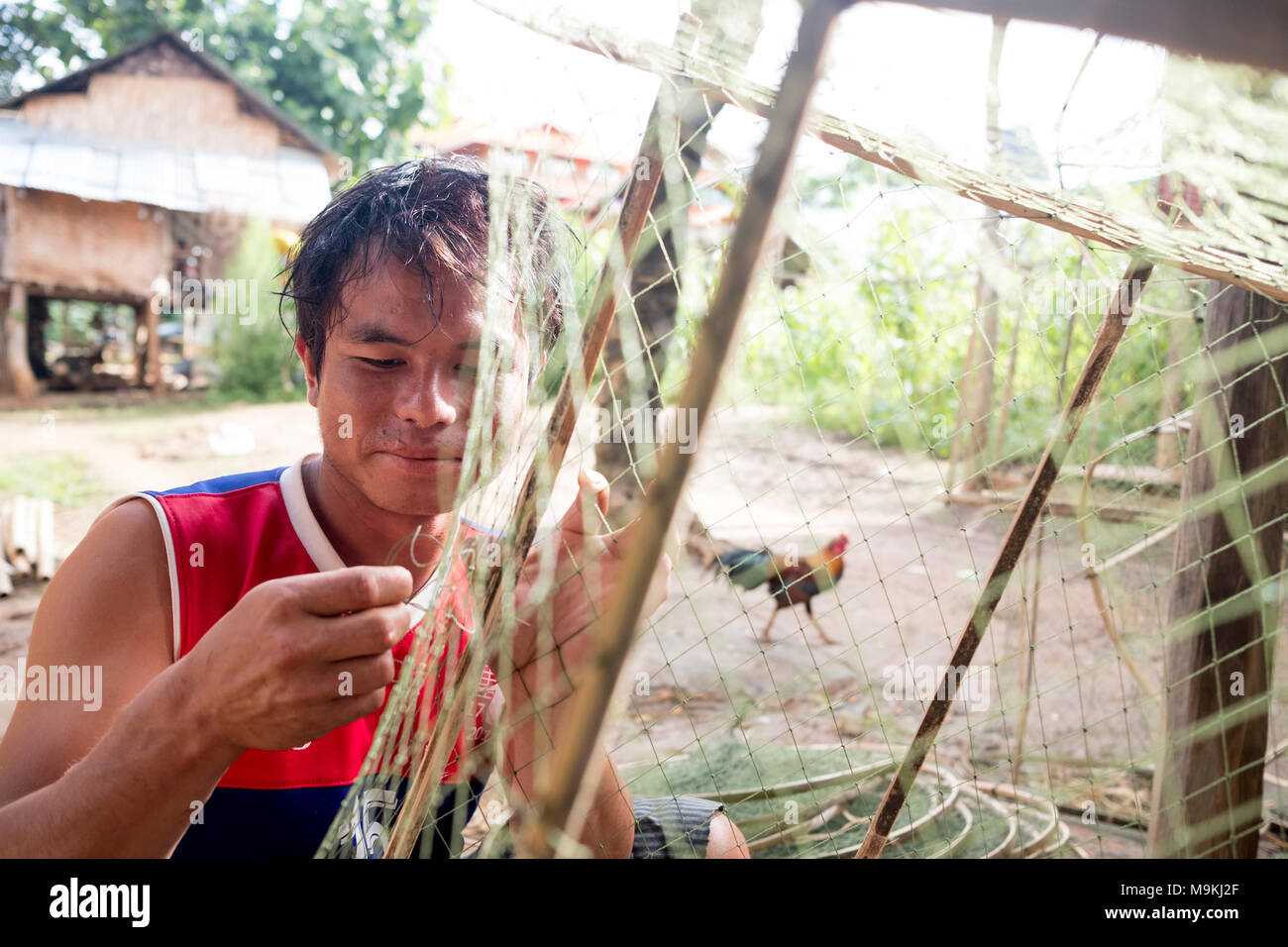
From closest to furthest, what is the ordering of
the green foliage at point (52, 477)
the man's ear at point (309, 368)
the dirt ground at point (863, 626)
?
the man's ear at point (309, 368) < the dirt ground at point (863, 626) < the green foliage at point (52, 477)

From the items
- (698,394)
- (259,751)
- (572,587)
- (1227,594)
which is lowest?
(259,751)

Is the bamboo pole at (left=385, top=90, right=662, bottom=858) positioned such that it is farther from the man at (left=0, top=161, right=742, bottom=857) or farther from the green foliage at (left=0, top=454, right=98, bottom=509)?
the green foliage at (left=0, top=454, right=98, bottom=509)

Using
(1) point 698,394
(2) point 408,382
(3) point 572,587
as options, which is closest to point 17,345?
(2) point 408,382

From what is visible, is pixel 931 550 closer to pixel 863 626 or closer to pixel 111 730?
pixel 863 626

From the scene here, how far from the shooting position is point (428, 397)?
117 centimetres

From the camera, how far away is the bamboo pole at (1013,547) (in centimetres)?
145

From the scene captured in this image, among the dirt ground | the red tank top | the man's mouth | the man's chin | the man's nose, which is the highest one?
the man's nose

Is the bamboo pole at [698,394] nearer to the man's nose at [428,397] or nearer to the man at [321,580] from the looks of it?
the man at [321,580]

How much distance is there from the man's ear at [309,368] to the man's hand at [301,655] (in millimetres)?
541

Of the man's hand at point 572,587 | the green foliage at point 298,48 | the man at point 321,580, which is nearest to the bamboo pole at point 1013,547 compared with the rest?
the man at point 321,580

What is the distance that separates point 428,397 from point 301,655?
0.43 meters

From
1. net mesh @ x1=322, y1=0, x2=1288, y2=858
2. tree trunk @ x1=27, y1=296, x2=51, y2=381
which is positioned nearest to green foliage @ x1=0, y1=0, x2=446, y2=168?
tree trunk @ x1=27, y1=296, x2=51, y2=381

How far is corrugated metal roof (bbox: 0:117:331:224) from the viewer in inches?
385

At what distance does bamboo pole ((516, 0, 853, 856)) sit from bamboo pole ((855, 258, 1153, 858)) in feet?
3.50
